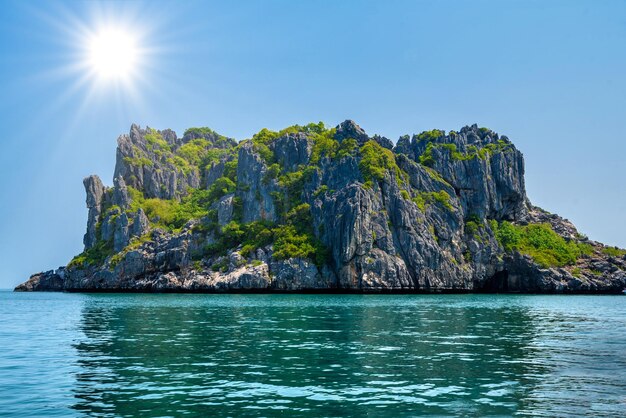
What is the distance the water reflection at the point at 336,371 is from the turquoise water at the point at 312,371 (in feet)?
0.25

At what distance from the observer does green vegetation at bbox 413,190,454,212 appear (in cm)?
15175

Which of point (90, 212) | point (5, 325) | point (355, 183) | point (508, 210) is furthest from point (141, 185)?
point (5, 325)

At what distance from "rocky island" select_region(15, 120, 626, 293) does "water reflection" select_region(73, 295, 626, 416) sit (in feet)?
306

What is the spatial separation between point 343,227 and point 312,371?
112 meters

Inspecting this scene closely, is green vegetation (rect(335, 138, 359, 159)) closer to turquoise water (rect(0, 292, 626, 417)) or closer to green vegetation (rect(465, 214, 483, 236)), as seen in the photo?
green vegetation (rect(465, 214, 483, 236))

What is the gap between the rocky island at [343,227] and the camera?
137125mm

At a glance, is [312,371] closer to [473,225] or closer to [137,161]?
[473,225]

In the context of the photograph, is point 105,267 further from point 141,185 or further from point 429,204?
point 429,204

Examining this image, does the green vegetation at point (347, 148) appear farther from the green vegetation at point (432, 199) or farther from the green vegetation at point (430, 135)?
the green vegetation at point (430, 135)

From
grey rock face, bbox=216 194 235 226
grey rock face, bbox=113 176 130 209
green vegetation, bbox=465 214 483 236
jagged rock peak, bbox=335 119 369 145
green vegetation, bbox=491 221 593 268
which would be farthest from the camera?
grey rock face, bbox=113 176 130 209

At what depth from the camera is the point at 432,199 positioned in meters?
154

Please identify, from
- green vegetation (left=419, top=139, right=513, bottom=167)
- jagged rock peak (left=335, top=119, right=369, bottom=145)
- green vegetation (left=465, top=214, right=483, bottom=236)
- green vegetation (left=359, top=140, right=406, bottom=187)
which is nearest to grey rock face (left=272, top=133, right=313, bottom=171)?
jagged rock peak (left=335, top=119, right=369, bottom=145)

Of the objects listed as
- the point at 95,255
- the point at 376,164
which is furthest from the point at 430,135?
the point at 95,255

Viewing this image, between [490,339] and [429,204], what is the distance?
11767 centimetres
